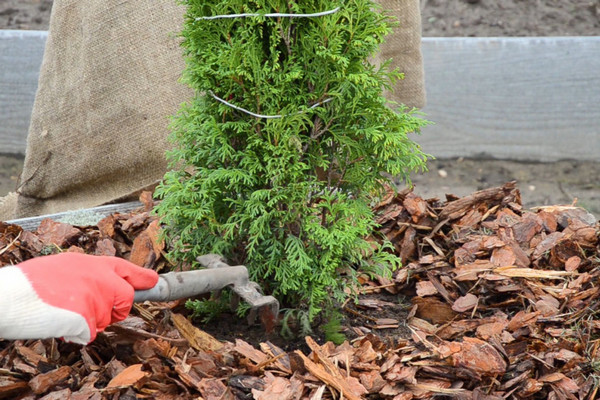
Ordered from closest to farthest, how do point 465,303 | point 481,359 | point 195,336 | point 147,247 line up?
point 481,359 → point 195,336 → point 465,303 → point 147,247

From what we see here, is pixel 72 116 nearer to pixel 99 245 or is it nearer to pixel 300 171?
pixel 99 245

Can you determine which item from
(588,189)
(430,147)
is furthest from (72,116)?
(588,189)

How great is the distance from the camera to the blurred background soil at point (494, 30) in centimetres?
545

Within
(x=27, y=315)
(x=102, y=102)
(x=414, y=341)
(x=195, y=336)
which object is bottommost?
(x=414, y=341)

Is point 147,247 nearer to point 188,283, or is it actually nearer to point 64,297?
point 188,283

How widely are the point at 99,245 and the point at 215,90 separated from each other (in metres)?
0.90

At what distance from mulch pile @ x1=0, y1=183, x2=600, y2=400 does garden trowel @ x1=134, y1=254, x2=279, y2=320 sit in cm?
18

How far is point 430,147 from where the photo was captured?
5.67m

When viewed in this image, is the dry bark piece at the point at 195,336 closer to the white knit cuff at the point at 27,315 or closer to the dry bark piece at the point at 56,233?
the white knit cuff at the point at 27,315

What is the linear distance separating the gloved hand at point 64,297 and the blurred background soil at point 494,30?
398 cm

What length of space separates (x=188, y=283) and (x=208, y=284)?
6 centimetres

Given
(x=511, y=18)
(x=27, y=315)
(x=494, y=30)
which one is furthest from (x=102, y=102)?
(x=511, y=18)

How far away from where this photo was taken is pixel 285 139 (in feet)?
6.14

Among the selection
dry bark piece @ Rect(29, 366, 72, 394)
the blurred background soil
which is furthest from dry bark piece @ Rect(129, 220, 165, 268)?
the blurred background soil
